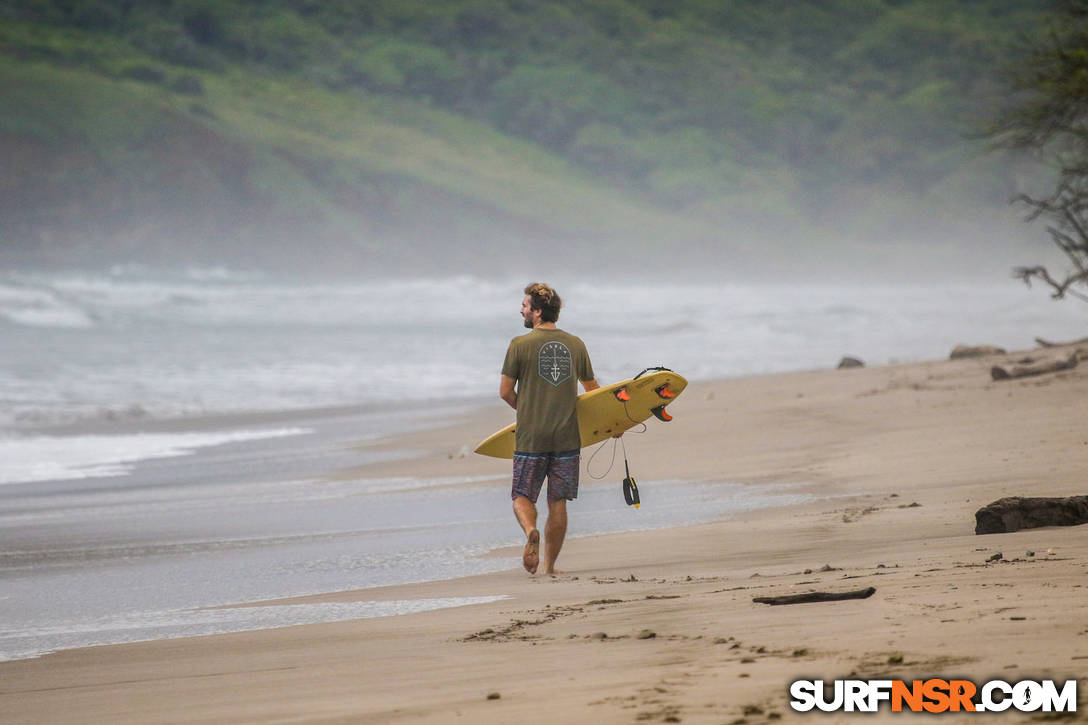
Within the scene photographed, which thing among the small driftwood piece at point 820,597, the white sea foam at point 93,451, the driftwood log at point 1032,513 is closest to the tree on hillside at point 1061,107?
the white sea foam at point 93,451

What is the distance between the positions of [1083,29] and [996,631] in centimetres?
1550

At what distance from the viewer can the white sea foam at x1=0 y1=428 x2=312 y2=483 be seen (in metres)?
11.4

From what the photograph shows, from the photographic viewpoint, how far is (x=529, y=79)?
110 metres

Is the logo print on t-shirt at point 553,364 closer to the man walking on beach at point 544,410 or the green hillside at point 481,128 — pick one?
the man walking on beach at point 544,410

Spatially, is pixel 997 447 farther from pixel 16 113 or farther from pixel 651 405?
pixel 16 113

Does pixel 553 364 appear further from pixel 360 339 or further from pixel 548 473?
pixel 360 339

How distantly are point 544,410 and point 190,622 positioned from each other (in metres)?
1.95

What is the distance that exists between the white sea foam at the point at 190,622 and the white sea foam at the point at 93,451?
6020 millimetres

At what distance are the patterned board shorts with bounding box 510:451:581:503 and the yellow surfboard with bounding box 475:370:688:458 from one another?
23.2 inches

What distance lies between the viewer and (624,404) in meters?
7.02

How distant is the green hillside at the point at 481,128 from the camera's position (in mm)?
85438

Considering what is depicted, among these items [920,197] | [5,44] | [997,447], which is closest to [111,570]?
[997,447]

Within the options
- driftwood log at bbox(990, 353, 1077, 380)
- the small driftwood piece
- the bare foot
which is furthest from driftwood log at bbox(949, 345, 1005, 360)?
the small driftwood piece

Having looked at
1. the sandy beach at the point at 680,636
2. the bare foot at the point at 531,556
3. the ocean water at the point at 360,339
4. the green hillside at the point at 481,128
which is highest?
the green hillside at the point at 481,128
